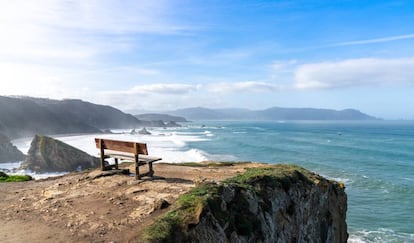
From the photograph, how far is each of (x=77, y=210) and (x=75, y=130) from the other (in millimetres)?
119535

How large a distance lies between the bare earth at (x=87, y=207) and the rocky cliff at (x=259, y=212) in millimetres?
780

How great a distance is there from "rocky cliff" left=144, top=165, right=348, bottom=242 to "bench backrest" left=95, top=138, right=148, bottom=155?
274 centimetres

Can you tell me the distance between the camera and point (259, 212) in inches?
356

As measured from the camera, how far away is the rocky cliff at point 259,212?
6938 millimetres

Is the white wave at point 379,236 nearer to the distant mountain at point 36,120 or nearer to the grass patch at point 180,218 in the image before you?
the grass patch at point 180,218

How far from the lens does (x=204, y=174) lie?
39.5ft

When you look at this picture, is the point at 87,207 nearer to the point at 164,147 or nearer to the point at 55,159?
the point at 55,159

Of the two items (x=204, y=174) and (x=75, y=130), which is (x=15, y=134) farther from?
(x=204, y=174)

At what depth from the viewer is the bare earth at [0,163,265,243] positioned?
671 centimetres

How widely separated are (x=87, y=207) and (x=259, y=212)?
4631 millimetres

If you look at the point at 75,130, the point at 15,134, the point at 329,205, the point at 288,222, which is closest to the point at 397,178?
the point at 329,205

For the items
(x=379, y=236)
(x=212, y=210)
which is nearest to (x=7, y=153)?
(x=379, y=236)

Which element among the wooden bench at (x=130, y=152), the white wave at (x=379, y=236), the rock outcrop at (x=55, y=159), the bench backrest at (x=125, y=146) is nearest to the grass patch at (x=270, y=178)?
the wooden bench at (x=130, y=152)

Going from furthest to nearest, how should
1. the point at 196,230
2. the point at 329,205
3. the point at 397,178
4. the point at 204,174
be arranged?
the point at 397,178, the point at 329,205, the point at 204,174, the point at 196,230
